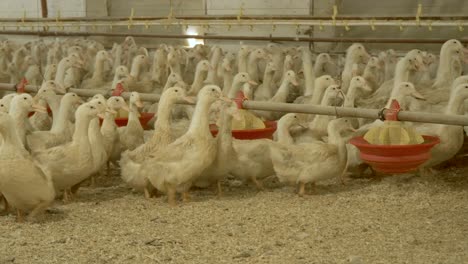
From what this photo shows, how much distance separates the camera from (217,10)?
1268 centimetres

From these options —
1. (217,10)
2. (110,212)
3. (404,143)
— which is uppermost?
(217,10)

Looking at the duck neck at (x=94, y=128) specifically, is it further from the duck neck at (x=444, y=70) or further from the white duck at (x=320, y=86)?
the duck neck at (x=444, y=70)

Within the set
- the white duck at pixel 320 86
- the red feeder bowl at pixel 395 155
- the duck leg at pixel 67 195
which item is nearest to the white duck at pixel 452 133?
the red feeder bowl at pixel 395 155

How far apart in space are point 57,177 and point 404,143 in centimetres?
257

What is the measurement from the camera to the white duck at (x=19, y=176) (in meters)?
5.32

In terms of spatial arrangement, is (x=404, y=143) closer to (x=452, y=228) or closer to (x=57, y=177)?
(x=452, y=228)

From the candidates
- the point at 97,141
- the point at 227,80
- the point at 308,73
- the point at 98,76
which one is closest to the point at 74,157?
the point at 97,141

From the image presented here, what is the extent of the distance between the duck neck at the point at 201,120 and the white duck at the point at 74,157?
0.77 meters

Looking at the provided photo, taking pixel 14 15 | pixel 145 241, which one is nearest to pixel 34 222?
pixel 145 241

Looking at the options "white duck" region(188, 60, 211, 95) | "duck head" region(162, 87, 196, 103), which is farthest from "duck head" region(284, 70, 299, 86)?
"duck head" region(162, 87, 196, 103)

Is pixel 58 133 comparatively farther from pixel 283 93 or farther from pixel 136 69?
pixel 136 69

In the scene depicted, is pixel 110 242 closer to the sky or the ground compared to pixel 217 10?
closer to the ground

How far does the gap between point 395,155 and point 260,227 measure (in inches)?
41.0

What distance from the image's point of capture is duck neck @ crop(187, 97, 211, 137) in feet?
19.9
